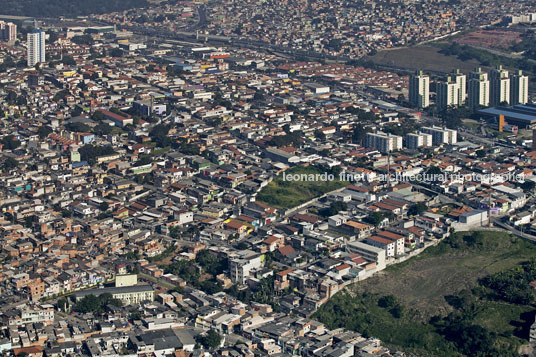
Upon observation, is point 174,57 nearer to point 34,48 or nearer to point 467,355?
point 34,48

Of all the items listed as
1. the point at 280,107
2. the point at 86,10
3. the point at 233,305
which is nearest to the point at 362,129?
the point at 280,107

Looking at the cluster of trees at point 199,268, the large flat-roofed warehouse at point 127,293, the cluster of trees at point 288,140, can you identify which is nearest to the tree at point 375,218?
the cluster of trees at point 199,268

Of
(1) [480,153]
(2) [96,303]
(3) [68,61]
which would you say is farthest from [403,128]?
(3) [68,61]

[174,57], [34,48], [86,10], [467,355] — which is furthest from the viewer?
[86,10]

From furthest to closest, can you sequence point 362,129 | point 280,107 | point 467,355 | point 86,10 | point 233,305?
point 86,10, point 280,107, point 362,129, point 233,305, point 467,355

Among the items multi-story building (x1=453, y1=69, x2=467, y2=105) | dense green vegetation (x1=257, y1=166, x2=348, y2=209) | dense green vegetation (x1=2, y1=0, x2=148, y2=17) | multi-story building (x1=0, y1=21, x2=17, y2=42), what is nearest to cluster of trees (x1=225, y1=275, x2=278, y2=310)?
dense green vegetation (x1=257, y1=166, x2=348, y2=209)

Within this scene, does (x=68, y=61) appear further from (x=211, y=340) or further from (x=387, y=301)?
(x=211, y=340)

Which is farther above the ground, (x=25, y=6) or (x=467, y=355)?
(x=25, y=6)
